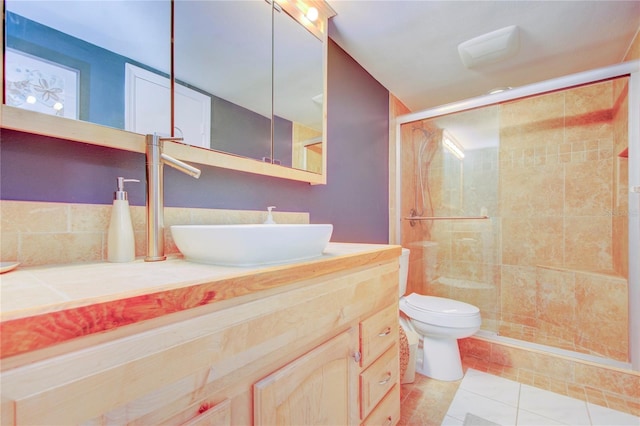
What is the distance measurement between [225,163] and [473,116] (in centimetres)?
224

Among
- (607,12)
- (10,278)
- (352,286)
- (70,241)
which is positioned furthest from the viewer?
(607,12)

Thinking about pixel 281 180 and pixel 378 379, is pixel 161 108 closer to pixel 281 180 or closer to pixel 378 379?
pixel 281 180

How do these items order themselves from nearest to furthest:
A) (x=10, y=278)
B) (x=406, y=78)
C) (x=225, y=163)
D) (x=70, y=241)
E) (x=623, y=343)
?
1. (x=10, y=278)
2. (x=70, y=241)
3. (x=225, y=163)
4. (x=623, y=343)
5. (x=406, y=78)

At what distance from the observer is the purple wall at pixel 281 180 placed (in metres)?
0.73

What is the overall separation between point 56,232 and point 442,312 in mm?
1859

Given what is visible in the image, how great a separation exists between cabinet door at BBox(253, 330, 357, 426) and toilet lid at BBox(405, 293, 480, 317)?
1.09 m

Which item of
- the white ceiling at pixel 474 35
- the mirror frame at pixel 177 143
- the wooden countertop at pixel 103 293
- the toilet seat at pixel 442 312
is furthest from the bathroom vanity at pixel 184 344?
the white ceiling at pixel 474 35

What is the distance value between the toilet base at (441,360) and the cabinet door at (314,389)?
1153 mm

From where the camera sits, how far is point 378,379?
1072mm

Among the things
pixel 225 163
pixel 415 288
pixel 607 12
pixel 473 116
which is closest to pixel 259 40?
pixel 225 163

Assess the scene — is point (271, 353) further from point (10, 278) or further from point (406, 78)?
point (406, 78)

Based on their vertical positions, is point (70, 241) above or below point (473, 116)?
below

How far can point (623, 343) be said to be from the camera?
5.78 feet

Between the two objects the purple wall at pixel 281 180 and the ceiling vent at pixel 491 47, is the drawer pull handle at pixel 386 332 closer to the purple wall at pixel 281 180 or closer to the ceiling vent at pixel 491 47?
the purple wall at pixel 281 180
